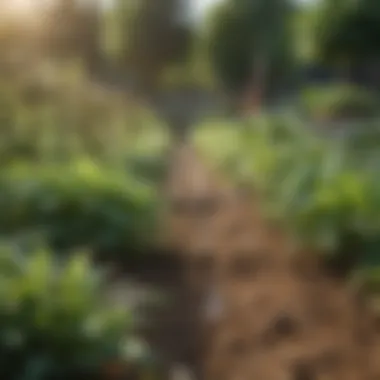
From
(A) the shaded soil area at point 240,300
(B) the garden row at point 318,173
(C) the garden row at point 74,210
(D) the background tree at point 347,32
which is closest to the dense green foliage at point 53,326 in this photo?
(C) the garden row at point 74,210

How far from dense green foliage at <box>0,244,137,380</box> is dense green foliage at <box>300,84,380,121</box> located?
492mm

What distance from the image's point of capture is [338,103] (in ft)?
4.31

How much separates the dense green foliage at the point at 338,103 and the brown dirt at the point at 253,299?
9.6 inches

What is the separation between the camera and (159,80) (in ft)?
4.03

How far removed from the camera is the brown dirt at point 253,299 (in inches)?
44.5

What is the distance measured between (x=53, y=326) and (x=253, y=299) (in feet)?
1.38

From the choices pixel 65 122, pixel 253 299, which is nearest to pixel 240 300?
pixel 253 299

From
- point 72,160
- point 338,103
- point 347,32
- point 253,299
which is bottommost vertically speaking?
point 253,299

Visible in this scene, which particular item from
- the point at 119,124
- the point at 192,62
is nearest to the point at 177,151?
the point at 119,124

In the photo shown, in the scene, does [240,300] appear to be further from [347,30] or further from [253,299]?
[347,30]

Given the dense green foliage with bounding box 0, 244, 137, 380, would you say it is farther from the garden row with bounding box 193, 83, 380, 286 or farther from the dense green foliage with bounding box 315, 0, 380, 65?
the dense green foliage with bounding box 315, 0, 380, 65

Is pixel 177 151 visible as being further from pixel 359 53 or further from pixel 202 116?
pixel 359 53

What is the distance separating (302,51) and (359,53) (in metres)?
0.10

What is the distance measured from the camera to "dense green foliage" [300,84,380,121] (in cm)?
129
